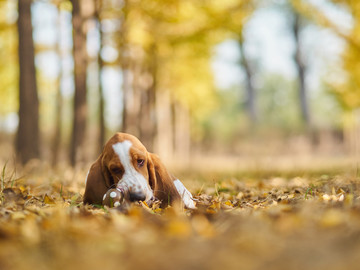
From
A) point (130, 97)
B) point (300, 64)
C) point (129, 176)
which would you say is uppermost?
point (300, 64)

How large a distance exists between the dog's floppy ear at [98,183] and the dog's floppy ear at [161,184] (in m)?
0.40

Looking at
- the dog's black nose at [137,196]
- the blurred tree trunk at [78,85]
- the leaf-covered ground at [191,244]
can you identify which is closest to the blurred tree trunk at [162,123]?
the blurred tree trunk at [78,85]

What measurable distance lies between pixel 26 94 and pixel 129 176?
7134 mm

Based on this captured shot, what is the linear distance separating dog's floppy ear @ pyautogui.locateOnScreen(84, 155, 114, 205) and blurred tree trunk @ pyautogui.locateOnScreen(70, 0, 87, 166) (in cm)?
773

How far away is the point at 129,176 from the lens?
4031 millimetres

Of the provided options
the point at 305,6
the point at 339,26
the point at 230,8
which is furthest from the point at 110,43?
the point at 339,26

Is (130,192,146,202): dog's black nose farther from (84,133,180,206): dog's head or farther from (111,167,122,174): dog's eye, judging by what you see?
(111,167,122,174): dog's eye

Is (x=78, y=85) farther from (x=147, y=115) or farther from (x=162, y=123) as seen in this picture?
(x=162, y=123)

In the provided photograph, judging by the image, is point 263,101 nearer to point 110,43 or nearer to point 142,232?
point 110,43

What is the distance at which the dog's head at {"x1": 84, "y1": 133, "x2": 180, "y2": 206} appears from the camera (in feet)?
13.1

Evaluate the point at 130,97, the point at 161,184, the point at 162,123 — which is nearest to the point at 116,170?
the point at 161,184

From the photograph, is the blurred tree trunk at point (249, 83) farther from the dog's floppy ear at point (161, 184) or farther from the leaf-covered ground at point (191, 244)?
the leaf-covered ground at point (191, 244)

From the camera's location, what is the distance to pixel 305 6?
13922 millimetres

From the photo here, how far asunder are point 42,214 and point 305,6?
12.5m
